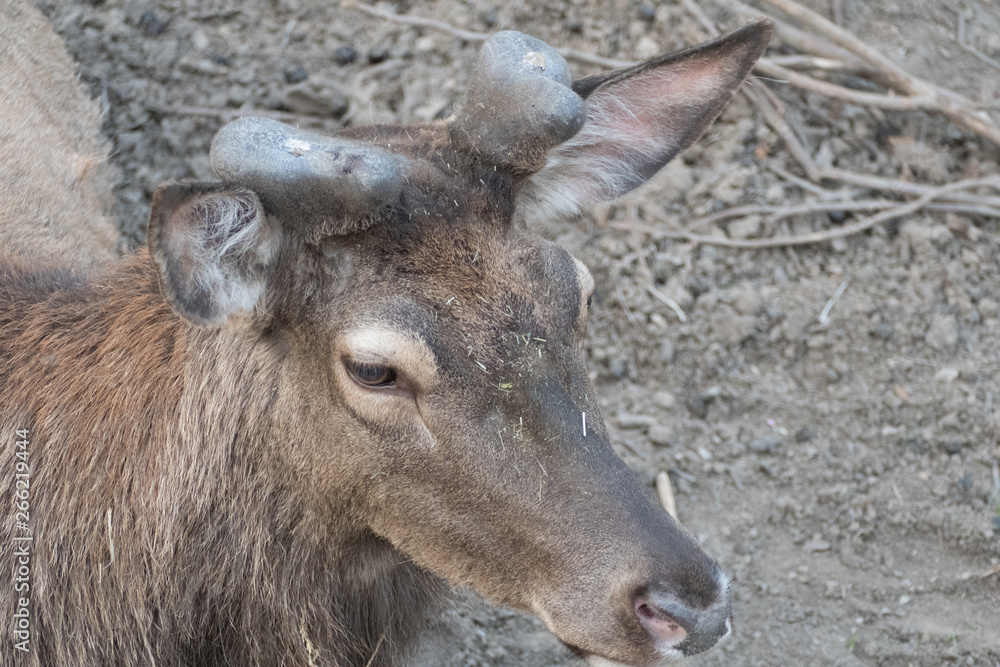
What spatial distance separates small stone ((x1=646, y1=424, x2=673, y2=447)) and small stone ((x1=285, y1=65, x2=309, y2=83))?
3660mm

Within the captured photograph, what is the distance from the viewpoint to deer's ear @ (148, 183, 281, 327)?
2.92m

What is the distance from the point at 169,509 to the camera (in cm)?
358

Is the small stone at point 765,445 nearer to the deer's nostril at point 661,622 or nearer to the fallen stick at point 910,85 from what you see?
the fallen stick at point 910,85

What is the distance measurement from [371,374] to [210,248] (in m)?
0.68

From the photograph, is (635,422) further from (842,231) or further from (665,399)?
(842,231)

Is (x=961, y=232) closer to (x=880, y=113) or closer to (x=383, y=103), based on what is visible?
(x=880, y=113)

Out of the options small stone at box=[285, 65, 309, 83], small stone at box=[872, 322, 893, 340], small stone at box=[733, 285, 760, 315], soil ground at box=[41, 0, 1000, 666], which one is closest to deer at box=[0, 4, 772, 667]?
soil ground at box=[41, 0, 1000, 666]

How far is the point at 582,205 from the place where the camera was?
429 centimetres

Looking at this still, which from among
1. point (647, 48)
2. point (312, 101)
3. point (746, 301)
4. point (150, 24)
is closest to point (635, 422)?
point (746, 301)

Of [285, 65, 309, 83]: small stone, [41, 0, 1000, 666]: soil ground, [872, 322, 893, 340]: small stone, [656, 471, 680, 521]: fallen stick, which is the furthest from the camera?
[285, 65, 309, 83]: small stone

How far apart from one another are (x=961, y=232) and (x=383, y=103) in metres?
4.17

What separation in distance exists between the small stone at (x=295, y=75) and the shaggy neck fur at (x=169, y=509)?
3.55 metres

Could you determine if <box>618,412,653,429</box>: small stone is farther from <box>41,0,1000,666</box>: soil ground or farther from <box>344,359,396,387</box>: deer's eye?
<box>344,359,396,387</box>: deer's eye

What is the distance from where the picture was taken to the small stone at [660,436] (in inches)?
230
